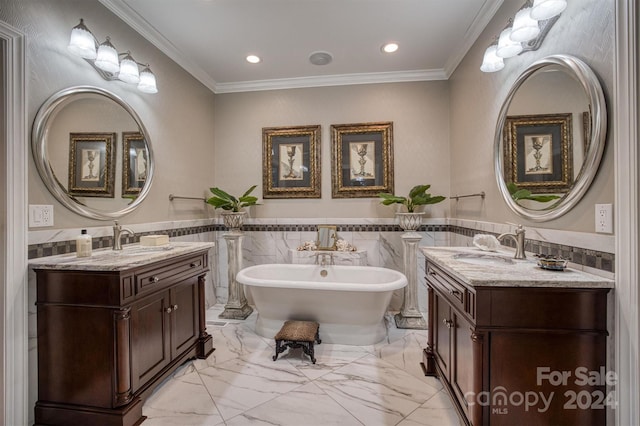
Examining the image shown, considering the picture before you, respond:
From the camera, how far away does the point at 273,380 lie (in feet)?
6.48

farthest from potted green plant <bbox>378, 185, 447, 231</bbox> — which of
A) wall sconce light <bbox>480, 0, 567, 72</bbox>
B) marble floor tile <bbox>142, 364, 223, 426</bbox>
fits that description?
marble floor tile <bbox>142, 364, 223, 426</bbox>

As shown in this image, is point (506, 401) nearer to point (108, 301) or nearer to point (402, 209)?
Result: point (108, 301)

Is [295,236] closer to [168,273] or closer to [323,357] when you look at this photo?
[323,357]

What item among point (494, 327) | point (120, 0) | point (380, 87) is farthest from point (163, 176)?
point (494, 327)

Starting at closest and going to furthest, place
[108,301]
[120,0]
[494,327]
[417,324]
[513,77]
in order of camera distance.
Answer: [494,327], [108,301], [513,77], [120,0], [417,324]

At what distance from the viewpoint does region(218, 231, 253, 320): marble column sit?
123 inches

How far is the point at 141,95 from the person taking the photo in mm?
2379

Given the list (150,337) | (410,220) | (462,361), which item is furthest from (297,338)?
(410,220)

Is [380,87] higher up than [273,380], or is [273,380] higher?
[380,87]

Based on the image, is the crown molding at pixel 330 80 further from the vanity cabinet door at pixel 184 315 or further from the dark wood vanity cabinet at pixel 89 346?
the dark wood vanity cabinet at pixel 89 346

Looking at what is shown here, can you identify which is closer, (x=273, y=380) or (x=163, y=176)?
(x=273, y=380)

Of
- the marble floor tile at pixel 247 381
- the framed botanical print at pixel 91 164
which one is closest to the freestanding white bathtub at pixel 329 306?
the marble floor tile at pixel 247 381

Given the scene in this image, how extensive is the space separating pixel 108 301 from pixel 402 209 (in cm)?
280

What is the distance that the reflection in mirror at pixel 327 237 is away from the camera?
318cm
